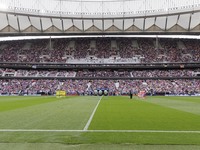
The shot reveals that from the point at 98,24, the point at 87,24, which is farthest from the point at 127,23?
the point at 87,24

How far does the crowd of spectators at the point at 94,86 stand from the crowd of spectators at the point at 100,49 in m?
7.27

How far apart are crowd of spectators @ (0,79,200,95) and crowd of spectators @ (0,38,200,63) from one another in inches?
286

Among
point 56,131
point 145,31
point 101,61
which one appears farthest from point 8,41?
point 56,131

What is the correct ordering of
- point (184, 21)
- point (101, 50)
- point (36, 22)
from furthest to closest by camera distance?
point (101, 50)
point (36, 22)
point (184, 21)

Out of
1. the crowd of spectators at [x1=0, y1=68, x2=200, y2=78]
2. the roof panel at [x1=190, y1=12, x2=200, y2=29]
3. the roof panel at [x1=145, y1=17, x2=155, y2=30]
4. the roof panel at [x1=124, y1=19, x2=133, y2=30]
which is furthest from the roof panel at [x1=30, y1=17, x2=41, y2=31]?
the roof panel at [x1=190, y1=12, x2=200, y2=29]

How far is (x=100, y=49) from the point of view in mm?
78938

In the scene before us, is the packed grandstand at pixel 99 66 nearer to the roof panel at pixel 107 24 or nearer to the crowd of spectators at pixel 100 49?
the crowd of spectators at pixel 100 49

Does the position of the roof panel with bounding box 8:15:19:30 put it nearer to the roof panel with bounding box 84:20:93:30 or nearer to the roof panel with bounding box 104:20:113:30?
the roof panel with bounding box 84:20:93:30

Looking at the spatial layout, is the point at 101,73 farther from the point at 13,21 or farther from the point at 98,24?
the point at 13,21

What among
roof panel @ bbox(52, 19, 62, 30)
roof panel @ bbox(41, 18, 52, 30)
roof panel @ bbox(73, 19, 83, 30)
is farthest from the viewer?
roof panel @ bbox(41, 18, 52, 30)

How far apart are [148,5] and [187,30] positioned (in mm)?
11451

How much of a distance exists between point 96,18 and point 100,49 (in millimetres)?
14233

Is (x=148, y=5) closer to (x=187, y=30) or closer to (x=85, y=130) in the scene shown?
(x=187, y=30)

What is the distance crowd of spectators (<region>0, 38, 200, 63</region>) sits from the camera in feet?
244
